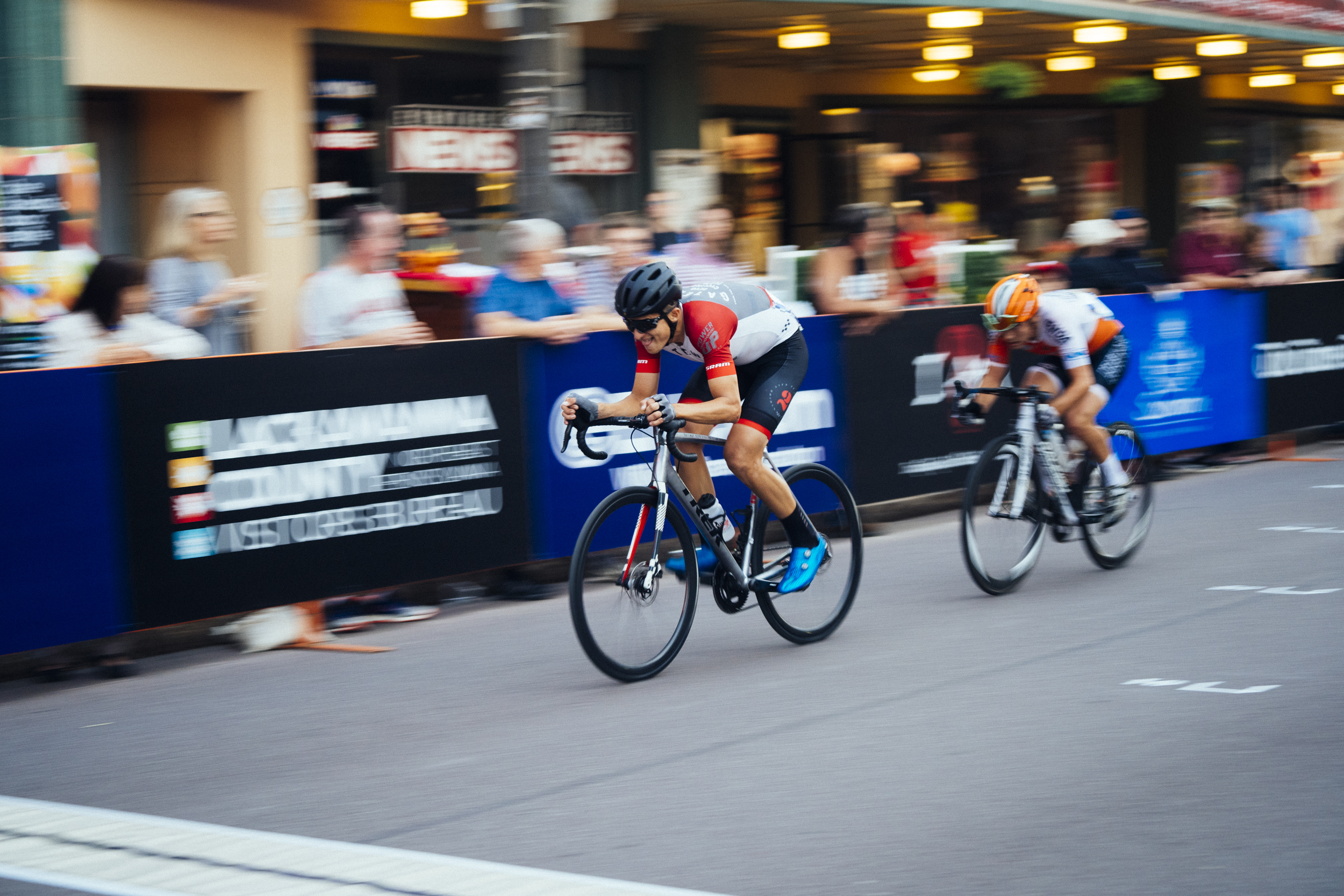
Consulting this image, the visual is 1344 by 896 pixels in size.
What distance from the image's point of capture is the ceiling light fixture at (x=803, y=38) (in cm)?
1680

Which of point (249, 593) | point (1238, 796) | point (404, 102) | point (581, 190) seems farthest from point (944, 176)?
point (1238, 796)

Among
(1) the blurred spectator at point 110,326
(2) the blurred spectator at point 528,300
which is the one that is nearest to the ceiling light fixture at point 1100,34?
(2) the blurred spectator at point 528,300

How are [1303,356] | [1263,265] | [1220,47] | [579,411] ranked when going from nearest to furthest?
[579,411]
[1303,356]
[1263,265]
[1220,47]

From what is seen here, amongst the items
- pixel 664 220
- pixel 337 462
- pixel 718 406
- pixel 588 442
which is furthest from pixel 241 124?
pixel 718 406

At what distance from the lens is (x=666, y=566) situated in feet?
22.0

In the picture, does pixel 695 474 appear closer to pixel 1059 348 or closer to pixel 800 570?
pixel 800 570

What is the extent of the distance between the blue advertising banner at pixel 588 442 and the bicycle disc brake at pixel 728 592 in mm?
1341

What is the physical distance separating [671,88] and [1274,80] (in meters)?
13.8

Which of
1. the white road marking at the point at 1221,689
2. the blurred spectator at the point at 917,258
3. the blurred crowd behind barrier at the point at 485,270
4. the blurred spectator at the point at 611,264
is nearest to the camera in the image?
the white road marking at the point at 1221,689

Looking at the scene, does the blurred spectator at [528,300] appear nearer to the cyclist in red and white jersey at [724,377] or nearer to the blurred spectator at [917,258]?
the cyclist in red and white jersey at [724,377]

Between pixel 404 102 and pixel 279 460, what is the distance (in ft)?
23.8

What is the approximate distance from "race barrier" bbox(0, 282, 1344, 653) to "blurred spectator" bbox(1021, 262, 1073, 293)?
4.31 feet

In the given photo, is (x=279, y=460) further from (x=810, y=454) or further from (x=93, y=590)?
(x=810, y=454)

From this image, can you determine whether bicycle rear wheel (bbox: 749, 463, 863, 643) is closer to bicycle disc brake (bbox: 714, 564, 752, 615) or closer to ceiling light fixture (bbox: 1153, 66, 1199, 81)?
bicycle disc brake (bbox: 714, 564, 752, 615)
